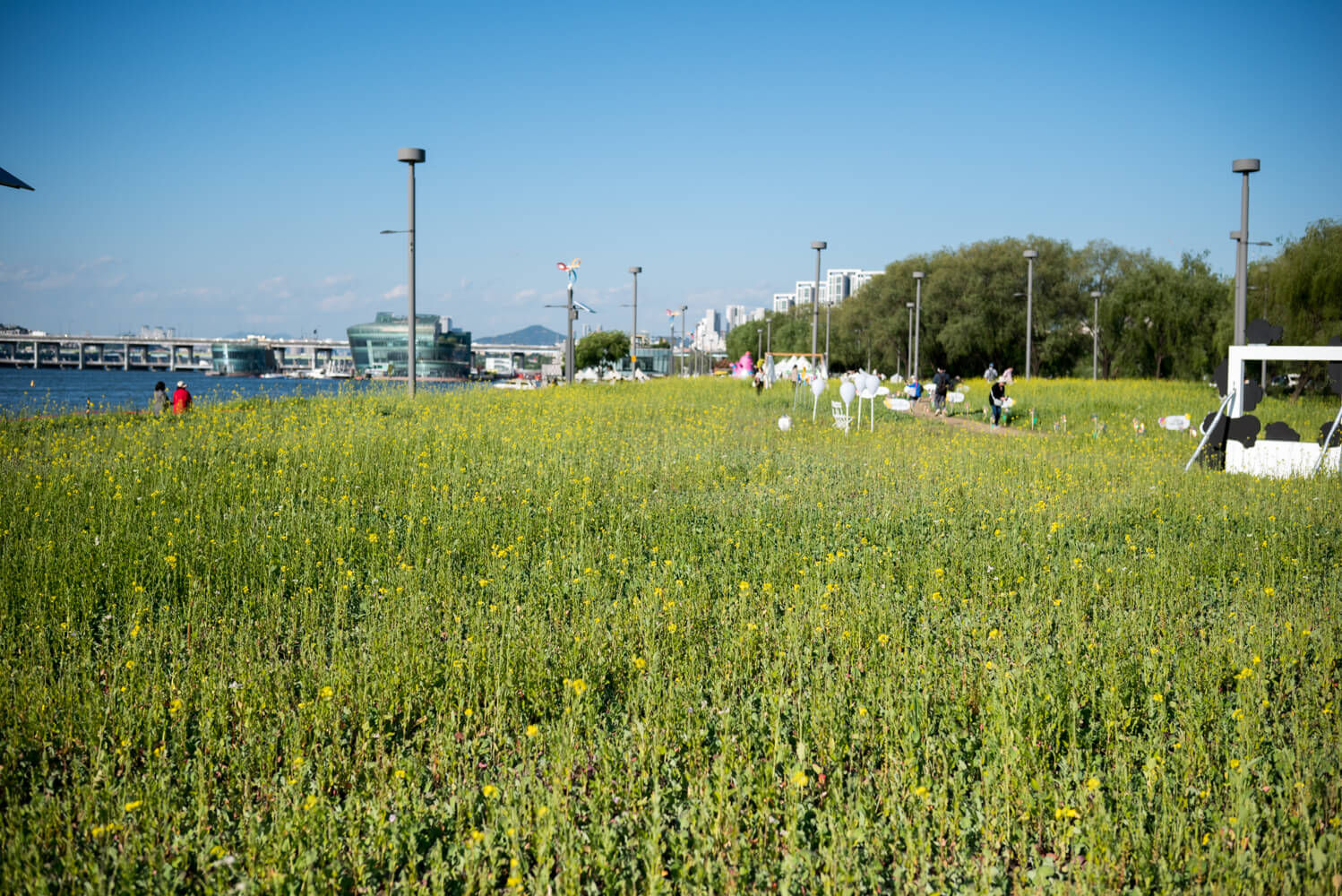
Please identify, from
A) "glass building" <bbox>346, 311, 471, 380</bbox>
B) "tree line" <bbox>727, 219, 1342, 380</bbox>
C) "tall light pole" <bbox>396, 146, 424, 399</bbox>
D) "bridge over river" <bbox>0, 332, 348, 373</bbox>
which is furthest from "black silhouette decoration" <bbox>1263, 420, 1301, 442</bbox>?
"bridge over river" <bbox>0, 332, 348, 373</bbox>

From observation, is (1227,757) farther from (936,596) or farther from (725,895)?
(725,895)

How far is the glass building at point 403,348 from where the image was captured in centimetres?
14038

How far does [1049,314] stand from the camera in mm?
54156

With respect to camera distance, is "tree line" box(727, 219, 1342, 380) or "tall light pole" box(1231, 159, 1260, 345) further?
"tree line" box(727, 219, 1342, 380)

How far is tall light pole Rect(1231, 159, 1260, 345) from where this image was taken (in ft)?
45.1

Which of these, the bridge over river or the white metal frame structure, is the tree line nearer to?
the white metal frame structure

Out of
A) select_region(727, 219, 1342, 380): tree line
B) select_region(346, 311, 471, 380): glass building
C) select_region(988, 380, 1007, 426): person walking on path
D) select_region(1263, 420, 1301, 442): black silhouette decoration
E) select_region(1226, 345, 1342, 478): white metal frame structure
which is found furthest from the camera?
select_region(346, 311, 471, 380): glass building

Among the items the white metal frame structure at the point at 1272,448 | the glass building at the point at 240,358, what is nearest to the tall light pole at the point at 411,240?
the white metal frame structure at the point at 1272,448

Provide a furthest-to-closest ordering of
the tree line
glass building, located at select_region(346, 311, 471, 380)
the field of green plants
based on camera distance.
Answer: glass building, located at select_region(346, 311, 471, 380) < the tree line < the field of green plants

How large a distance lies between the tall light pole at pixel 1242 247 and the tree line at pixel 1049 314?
84.0 ft

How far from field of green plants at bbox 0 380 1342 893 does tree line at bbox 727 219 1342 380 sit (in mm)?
36919

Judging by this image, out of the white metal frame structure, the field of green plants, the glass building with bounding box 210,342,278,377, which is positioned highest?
the glass building with bounding box 210,342,278,377

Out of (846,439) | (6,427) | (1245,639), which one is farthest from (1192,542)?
(6,427)

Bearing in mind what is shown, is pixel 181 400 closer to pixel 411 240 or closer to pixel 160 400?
pixel 160 400
